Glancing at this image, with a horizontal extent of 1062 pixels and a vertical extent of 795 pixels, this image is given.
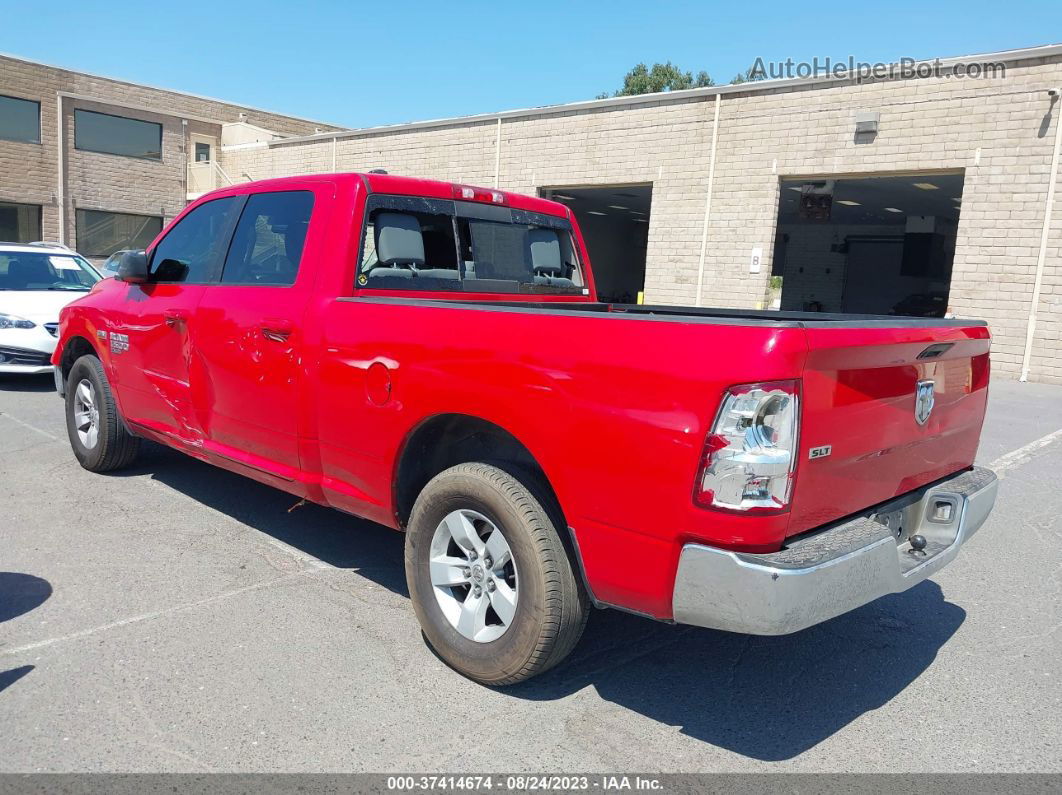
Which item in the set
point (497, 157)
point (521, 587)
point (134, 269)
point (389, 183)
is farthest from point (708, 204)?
point (521, 587)

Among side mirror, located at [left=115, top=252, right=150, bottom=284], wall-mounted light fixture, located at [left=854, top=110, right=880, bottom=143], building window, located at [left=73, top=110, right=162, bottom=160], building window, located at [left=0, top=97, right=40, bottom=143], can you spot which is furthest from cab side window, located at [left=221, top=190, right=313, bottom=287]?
building window, located at [left=73, top=110, right=162, bottom=160]

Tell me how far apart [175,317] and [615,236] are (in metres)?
29.9

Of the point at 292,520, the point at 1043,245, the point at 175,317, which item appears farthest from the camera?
the point at 1043,245

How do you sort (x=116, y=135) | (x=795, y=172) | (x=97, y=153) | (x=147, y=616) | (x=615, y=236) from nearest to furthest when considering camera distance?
(x=147, y=616) → (x=795, y=172) → (x=97, y=153) → (x=116, y=135) → (x=615, y=236)

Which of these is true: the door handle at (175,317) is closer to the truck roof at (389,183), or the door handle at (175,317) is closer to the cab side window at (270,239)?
the cab side window at (270,239)

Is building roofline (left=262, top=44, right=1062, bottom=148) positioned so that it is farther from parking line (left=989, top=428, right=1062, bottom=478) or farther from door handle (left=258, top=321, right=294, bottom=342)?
door handle (left=258, top=321, right=294, bottom=342)

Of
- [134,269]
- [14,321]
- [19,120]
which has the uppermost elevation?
[19,120]

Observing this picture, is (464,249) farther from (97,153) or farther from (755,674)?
(97,153)

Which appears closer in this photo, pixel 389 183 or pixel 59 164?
pixel 389 183

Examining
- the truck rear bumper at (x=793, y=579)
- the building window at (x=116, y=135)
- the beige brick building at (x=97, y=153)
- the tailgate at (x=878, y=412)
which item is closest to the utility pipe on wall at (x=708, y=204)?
the tailgate at (x=878, y=412)

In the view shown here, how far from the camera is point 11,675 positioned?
128 inches

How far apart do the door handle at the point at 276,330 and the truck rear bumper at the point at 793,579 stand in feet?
7.61

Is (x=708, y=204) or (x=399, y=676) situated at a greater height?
(x=708, y=204)

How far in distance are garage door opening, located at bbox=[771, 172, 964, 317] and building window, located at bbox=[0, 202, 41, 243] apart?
25.2 m
